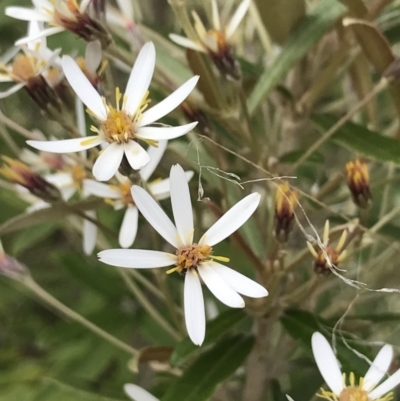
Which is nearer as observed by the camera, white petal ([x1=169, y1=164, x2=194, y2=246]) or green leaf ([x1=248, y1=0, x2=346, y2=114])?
white petal ([x1=169, y1=164, x2=194, y2=246])

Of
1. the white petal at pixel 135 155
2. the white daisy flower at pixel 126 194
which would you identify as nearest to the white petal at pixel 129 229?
the white daisy flower at pixel 126 194

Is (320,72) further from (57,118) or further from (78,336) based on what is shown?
(78,336)

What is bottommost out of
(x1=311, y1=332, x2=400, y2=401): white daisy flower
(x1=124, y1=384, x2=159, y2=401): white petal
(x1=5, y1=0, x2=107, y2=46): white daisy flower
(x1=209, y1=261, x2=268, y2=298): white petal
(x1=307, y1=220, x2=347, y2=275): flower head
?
(x1=124, y1=384, x2=159, y2=401): white petal

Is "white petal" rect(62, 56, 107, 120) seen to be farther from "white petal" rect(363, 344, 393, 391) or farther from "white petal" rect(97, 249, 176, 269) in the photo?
"white petal" rect(363, 344, 393, 391)

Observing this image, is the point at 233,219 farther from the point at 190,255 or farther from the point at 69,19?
the point at 69,19

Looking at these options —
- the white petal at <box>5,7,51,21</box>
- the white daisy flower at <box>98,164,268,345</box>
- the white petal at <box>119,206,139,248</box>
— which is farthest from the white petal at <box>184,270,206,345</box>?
the white petal at <box>5,7,51,21</box>

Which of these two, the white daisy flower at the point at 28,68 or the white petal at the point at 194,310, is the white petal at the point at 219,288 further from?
the white daisy flower at the point at 28,68
